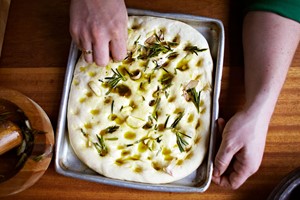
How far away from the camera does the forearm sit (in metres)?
0.95

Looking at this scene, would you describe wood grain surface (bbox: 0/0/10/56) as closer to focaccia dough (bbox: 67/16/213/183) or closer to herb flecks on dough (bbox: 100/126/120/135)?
focaccia dough (bbox: 67/16/213/183)

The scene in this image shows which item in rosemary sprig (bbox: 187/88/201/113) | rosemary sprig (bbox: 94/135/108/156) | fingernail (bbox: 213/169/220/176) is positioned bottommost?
fingernail (bbox: 213/169/220/176)

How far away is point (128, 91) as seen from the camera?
1.00 meters

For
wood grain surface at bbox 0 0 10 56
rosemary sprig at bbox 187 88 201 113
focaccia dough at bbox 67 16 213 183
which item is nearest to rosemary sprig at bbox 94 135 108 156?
focaccia dough at bbox 67 16 213 183

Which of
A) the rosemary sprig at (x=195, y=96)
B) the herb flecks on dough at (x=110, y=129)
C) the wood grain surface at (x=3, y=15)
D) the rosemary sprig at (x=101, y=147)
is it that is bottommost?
the rosemary sprig at (x=101, y=147)

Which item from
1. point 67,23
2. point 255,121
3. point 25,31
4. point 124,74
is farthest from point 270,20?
point 25,31

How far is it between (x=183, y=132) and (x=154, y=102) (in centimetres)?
9

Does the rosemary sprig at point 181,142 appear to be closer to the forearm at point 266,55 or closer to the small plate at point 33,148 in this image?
the forearm at point 266,55

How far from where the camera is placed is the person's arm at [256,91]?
3.04 ft

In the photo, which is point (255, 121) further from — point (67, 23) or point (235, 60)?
point (67, 23)

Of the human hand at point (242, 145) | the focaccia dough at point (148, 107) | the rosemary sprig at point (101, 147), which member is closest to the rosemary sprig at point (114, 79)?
the focaccia dough at point (148, 107)

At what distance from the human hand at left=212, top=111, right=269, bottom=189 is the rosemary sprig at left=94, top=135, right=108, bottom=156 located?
23 cm

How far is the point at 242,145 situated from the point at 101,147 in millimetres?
294

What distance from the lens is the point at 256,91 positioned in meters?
0.96
